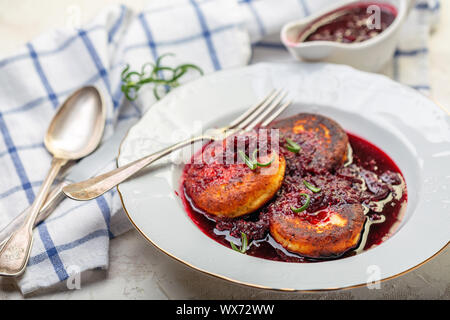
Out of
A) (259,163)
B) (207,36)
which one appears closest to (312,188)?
(259,163)

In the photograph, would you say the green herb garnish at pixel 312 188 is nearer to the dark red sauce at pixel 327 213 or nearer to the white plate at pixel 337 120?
the dark red sauce at pixel 327 213

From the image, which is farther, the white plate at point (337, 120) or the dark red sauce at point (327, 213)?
the dark red sauce at point (327, 213)

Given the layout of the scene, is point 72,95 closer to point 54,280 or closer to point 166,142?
point 166,142

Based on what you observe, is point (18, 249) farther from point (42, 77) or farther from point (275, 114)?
point (275, 114)

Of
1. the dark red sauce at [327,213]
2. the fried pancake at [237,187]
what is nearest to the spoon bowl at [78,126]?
the dark red sauce at [327,213]

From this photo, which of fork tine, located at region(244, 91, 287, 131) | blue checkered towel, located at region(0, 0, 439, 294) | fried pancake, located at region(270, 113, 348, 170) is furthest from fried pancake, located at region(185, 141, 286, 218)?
blue checkered towel, located at region(0, 0, 439, 294)

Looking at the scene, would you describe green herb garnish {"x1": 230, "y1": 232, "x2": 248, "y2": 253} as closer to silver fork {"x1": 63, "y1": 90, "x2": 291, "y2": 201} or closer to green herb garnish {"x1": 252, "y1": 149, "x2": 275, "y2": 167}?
green herb garnish {"x1": 252, "y1": 149, "x2": 275, "y2": 167}

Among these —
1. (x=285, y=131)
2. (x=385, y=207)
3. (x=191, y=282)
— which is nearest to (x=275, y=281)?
(x=191, y=282)
